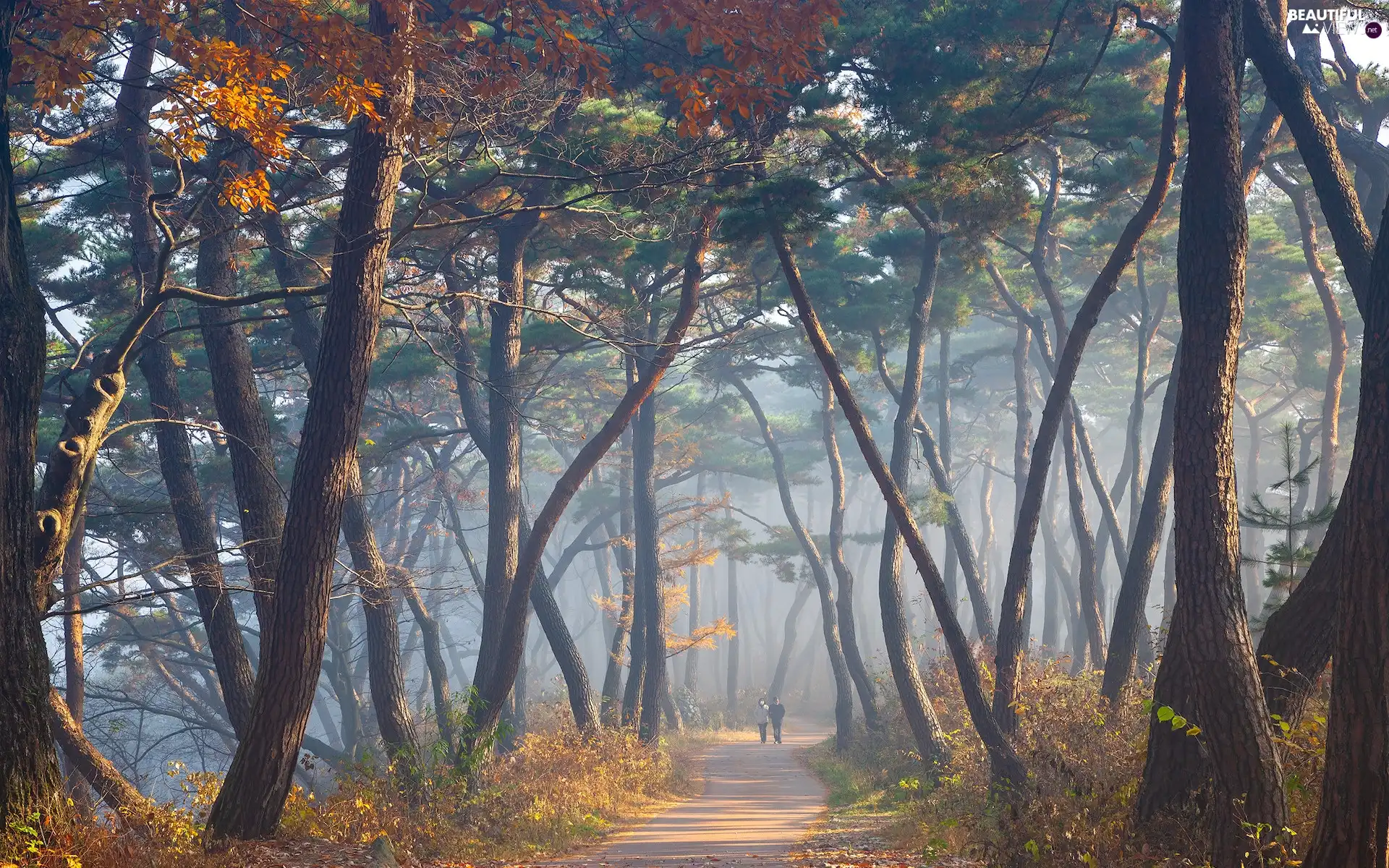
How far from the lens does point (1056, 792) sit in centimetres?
853

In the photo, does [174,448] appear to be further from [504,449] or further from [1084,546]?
[1084,546]

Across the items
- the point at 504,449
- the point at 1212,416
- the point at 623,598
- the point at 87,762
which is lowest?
the point at 87,762

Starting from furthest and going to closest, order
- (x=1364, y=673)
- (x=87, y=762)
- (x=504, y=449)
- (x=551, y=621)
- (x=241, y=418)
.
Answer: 1. (x=551, y=621)
2. (x=504, y=449)
3. (x=241, y=418)
4. (x=87, y=762)
5. (x=1364, y=673)

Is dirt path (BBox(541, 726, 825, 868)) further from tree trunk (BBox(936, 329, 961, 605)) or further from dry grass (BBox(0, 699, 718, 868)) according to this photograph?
tree trunk (BBox(936, 329, 961, 605))

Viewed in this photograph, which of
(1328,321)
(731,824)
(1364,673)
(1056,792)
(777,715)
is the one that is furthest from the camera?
(777,715)

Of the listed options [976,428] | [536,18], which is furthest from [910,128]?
[976,428]

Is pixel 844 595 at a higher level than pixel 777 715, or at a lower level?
higher

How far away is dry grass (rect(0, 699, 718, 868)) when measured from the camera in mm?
6668

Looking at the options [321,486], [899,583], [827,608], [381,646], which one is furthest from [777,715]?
[321,486]

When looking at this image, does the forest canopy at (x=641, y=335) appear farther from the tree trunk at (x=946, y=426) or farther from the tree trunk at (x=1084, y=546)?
the tree trunk at (x=946, y=426)

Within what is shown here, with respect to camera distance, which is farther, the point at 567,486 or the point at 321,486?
the point at 567,486

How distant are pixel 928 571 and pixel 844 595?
1258cm

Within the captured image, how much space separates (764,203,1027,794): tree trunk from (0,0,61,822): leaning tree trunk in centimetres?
781

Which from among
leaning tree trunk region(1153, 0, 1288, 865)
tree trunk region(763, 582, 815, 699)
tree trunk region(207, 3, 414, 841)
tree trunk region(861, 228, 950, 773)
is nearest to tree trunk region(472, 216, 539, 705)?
tree trunk region(861, 228, 950, 773)
